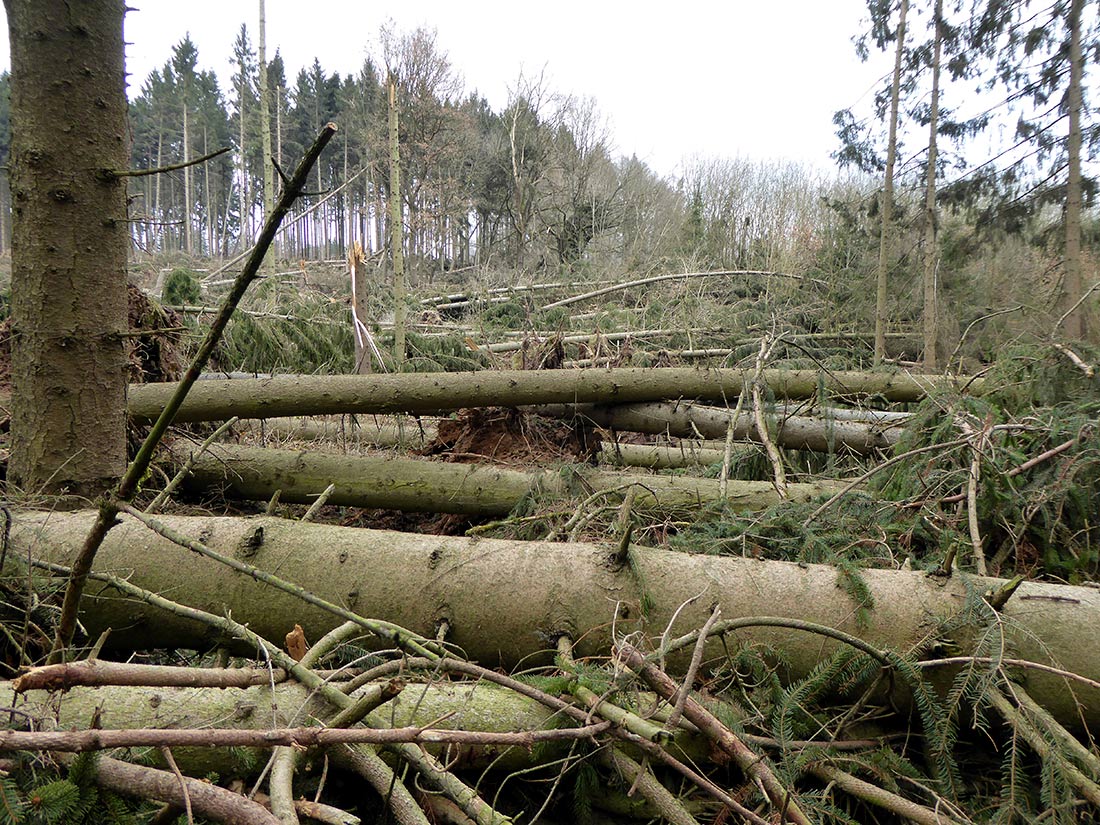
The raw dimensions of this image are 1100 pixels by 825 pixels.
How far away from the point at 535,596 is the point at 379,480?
2147 millimetres

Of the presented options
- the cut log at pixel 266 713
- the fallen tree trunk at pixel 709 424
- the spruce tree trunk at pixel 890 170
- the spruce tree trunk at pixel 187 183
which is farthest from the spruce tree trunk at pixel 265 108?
the spruce tree trunk at pixel 187 183

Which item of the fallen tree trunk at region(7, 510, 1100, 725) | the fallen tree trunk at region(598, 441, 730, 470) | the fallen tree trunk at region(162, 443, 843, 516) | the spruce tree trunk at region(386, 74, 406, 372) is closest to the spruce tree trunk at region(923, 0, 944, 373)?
the fallen tree trunk at region(598, 441, 730, 470)

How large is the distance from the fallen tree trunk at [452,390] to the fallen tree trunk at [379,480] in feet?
0.95

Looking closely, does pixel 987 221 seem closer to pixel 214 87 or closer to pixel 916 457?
pixel 916 457

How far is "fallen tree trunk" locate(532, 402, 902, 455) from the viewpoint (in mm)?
4785

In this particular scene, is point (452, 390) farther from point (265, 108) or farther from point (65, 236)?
point (265, 108)

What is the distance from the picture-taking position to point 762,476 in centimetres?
441

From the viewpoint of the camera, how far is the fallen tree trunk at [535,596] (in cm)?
196

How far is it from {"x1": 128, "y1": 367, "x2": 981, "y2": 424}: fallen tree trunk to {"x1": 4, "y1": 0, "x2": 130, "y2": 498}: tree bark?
1249mm

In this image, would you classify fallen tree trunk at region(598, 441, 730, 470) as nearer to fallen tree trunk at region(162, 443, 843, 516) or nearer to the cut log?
fallen tree trunk at region(162, 443, 843, 516)

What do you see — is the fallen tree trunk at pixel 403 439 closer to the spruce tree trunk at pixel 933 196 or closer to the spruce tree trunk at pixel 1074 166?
the spruce tree trunk at pixel 1074 166

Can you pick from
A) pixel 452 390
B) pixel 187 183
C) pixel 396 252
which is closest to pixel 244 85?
pixel 187 183

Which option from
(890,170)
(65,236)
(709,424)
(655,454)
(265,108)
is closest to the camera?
(65,236)

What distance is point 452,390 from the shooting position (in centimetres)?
441
